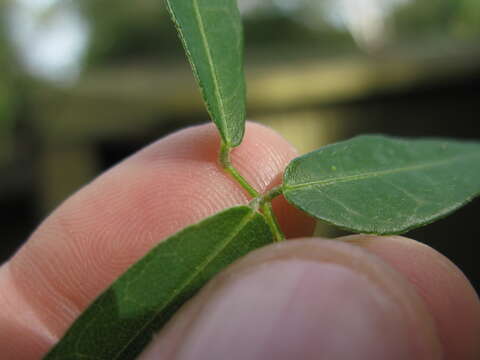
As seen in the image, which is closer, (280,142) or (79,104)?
(280,142)

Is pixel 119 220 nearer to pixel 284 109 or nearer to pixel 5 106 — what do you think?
pixel 284 109

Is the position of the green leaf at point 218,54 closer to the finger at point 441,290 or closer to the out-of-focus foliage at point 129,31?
the finger at point 441,290

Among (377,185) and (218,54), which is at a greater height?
(218,54)

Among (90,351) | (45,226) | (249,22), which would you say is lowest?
A: (249,22)

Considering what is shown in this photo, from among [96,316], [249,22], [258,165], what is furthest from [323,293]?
[249,22]

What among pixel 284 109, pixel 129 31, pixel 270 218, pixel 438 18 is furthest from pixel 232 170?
pixel 438 18

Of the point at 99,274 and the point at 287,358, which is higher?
the point at 287,358

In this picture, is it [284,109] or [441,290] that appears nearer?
[441,290]

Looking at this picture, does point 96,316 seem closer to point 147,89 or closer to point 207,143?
point 207,143
